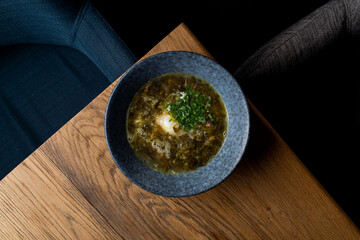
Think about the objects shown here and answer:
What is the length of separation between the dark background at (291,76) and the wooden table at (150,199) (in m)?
0.31

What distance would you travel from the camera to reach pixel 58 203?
112 cm

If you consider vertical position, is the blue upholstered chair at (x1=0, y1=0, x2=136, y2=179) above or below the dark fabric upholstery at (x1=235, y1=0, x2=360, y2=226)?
above

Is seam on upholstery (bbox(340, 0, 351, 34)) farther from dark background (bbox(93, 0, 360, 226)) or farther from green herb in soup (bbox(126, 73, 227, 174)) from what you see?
green herb in soup (bbox(126, 73, 227, 174))

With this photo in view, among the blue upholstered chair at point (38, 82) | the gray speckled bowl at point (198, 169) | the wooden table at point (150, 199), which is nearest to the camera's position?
the gray speckled bowl at point (198, 169)

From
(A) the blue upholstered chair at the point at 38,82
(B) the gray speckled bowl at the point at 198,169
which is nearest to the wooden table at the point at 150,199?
(B) the gray speckled bowl at the point at 198,169

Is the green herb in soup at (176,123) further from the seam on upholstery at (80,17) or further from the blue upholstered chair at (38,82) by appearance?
the seam on upholstery at (80,17)

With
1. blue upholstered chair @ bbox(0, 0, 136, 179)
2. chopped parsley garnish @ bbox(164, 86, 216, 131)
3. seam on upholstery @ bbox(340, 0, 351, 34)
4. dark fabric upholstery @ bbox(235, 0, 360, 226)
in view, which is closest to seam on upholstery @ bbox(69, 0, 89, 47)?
blue upholstered chair @ bbox(0, 0, 136, 179)

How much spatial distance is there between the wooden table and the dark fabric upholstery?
236 millimetres

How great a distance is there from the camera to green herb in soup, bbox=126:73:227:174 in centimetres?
103

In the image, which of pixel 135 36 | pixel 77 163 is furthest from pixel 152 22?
pixel 77 163

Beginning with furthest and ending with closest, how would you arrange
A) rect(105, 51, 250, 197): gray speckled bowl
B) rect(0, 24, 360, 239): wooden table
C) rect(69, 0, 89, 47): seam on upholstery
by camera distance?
rect(69, 0, 89, 47): seam on upholstery, rect(0, 24, 360, 239): wooden table, rect(105, 51, 250, 197): gray speckled bowl

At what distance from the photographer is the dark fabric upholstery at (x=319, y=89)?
1.15 m

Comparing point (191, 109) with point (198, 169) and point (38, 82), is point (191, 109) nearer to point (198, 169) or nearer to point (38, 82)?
point (198, 169)

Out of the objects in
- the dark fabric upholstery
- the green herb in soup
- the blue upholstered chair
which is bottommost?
the dark fabric upholstery
